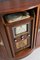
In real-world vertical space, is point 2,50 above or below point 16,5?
below

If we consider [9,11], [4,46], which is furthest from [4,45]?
[9,11]

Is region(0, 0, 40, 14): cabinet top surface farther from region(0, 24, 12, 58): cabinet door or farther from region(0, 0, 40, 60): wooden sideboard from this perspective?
region(0, 24, 12, 58): cabinet door

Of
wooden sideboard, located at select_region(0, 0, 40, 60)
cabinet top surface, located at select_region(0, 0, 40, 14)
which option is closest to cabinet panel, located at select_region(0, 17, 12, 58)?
wooden sideboard, located at select_region(0, 0, 40, 60)

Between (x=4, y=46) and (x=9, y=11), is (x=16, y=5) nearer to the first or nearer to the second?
(x=9, y=11)

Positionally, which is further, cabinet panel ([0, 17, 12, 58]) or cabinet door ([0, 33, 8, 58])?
cabinet door ([0, 33, 8, 58])

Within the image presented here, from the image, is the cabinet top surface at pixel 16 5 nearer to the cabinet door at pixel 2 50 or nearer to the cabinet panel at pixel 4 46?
the cabinet panel at pixel 4 46

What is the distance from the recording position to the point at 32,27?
0.95 metres

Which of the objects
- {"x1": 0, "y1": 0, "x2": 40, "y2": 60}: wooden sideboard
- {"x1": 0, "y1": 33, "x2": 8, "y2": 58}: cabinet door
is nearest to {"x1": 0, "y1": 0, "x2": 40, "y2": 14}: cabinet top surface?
{"x1": 0, "y1": 0, "x2": 40, "y2": 60}: wooden sideboard

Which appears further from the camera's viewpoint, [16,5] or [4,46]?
[4,46]

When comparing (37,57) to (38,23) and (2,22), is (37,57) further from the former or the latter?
(2,22)

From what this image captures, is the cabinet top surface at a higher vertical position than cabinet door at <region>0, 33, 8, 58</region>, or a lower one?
higher

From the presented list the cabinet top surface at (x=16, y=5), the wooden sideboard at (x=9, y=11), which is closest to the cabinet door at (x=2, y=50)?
the wooden sideboard at (x=9, y=11)

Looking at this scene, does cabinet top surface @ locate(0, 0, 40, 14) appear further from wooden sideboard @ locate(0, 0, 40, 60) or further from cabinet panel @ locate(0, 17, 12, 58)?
cabinet panel @ locate(0, 17, 12, 58)

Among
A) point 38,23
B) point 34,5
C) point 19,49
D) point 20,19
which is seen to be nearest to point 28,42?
point 19,49
